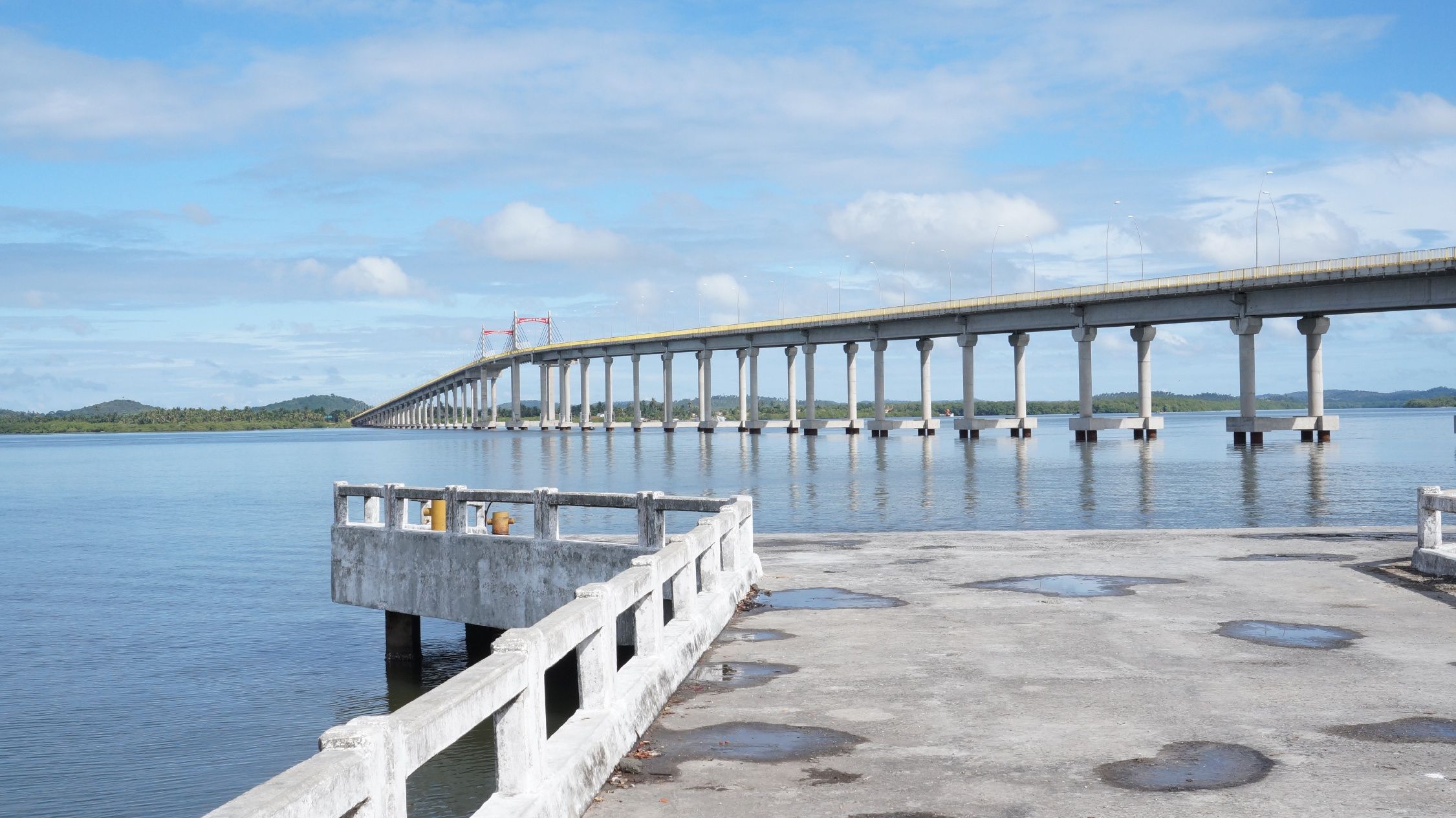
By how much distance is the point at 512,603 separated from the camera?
2098 cm

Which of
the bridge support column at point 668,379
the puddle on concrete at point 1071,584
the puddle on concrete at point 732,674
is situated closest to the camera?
the puddle on concrete at point 732,674

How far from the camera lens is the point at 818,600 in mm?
15719

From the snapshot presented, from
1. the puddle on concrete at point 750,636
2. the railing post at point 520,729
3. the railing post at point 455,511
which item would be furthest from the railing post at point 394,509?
the railing post at point 520,729

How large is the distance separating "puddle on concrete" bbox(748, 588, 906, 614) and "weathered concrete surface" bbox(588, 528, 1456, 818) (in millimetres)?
186

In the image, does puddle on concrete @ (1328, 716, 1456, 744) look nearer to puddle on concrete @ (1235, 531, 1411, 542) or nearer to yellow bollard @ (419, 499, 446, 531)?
puddle on concrete @ (1235, 531, 1411, 542)

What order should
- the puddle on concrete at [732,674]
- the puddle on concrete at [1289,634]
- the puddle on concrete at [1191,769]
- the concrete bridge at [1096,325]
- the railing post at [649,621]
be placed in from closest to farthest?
the puddle on concrete at [1191,769]
the railing post at [649,621]
the puddle on concrete at [732,674]
the puddle on concrete at [1289,634]
the concrete bridge at [1096,325]

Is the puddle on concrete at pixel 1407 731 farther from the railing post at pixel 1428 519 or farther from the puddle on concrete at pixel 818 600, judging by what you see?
the railing post at pixel 1428 519

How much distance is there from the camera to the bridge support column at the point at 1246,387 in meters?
102

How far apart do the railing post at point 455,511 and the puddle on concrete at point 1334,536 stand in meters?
13.2

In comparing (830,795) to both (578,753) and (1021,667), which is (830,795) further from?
(1021,667)

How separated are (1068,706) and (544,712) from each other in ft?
15.8

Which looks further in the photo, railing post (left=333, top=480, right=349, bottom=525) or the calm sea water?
railing post (left=333, top=480, right=349, bottom=525)

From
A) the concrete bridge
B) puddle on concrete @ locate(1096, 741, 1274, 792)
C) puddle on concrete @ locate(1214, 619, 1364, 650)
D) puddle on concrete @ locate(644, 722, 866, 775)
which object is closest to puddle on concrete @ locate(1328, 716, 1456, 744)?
puddle on concrete @ locate(1096, 741, 1274, 792)

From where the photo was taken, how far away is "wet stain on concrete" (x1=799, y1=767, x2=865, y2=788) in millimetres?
7918
